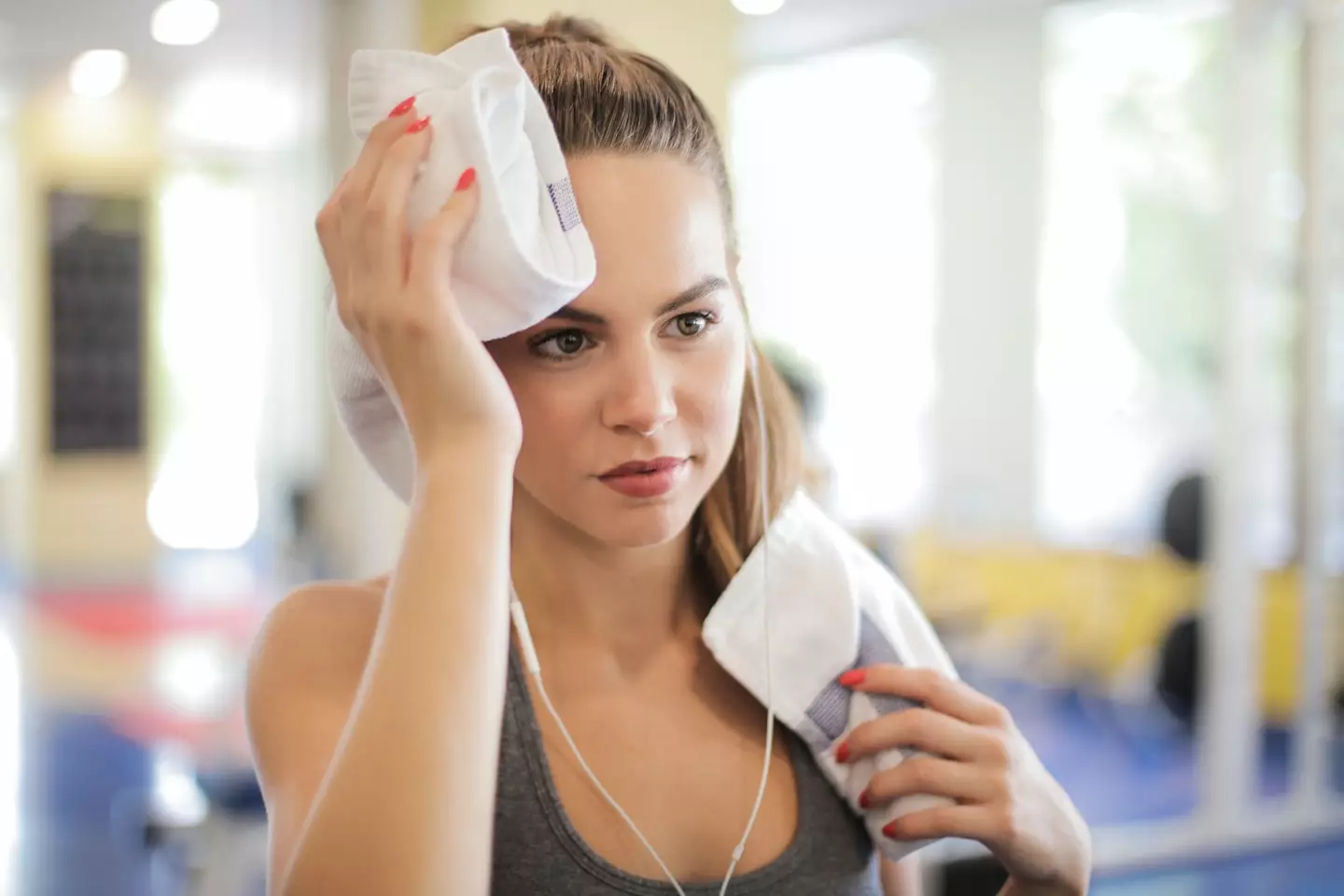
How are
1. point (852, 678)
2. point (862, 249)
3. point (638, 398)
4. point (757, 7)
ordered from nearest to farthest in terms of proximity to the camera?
point (638, 398) < point (852, 678) < point (757, 7) < point (862, 249)

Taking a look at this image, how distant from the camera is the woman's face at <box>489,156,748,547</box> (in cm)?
86

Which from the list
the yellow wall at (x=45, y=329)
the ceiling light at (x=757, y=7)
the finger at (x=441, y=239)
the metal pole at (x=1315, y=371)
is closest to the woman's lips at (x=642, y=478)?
the finger at (x=441, y=239)

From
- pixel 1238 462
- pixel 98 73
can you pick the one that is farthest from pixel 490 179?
pixel 1238 462

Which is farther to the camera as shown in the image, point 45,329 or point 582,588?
point 45,329

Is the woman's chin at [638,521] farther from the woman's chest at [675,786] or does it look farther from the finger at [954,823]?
the finger at [954,823]

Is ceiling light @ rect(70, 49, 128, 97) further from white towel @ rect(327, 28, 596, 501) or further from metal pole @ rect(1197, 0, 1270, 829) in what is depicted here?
metal pole @ rect(1197, 0, 1270, 829)

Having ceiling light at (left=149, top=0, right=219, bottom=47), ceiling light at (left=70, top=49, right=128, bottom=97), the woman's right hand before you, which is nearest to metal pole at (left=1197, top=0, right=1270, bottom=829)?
ceiling light at (left=149, top=0, right=219, bottom=47)

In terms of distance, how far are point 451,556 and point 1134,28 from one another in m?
5.85

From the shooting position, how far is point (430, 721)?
699 millimetres

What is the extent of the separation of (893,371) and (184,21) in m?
3.74

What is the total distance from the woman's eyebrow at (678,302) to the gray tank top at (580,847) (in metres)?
0.31

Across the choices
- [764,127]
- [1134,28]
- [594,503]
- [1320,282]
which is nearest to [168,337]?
[764,127]

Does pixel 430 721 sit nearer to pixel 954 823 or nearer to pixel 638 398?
pixel 638 398

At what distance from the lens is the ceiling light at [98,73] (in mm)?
2861
